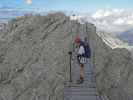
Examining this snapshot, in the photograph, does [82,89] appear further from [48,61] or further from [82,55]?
[48,61]

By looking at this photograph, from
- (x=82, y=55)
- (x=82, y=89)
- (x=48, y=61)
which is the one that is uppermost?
(x=48, y=61)

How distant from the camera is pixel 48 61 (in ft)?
111

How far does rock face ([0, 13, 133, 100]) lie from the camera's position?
3200cm

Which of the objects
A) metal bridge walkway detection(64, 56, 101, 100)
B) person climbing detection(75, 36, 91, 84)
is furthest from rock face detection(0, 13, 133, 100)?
person climbing detection(75, 36, 91, 84)

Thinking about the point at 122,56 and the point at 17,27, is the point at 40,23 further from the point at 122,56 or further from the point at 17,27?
the point at 122,56

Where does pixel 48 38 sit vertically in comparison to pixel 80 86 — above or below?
above

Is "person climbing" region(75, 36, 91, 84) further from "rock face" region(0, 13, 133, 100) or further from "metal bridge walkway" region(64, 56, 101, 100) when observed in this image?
"rock face" region(0, 13, 133, 100)

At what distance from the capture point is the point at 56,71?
3241cm

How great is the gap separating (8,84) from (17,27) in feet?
21.2

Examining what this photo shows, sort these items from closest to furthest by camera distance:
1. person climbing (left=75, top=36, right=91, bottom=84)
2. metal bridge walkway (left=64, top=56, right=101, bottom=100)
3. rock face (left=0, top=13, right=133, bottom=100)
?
metal bridge walkway (left=64, top=56, right=101, bottom=100)
person climbing (left=75, top=36, right=91, bottom=84)
rock face (left=0, top=13, right=133, bottom=100)

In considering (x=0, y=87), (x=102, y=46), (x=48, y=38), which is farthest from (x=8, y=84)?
(x=102, y=46)

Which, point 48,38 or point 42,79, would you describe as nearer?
point 42,79

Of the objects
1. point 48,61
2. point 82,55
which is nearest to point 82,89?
point 82,55

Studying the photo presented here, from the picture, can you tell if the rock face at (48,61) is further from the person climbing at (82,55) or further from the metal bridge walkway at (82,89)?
the person climbing at (82,55)
